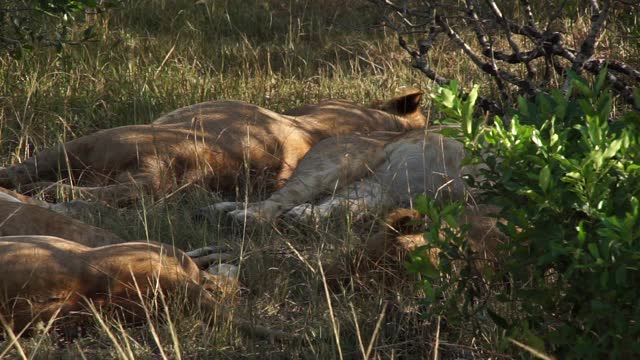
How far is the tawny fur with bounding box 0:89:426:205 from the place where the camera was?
5816mm

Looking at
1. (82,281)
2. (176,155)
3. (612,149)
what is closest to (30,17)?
(176,155)

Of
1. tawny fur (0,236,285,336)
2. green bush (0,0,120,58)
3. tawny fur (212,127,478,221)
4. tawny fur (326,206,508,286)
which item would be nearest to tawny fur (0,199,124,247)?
tawny fur (0,236,285,336)

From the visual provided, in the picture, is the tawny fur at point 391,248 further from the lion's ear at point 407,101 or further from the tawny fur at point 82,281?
the lion's ear at point 407,101

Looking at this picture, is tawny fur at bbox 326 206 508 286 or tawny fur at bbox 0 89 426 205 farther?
tawny fur at bbox 0 89 426 205

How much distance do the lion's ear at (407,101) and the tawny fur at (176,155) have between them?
0.68 m

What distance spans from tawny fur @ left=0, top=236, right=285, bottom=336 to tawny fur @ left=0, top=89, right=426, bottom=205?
156cm

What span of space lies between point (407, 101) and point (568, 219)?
12.1 feet

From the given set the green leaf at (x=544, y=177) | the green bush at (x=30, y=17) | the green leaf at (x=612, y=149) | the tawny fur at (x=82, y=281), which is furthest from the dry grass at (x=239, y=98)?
the green leaf at (x=612, y=149)

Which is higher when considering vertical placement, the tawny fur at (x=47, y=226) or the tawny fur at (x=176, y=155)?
the tawny fur at (x=47, y=226)

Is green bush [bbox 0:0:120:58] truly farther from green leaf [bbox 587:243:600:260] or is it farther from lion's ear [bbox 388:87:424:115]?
green leaf [bbox 587:243:600:260]

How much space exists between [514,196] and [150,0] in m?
7.02

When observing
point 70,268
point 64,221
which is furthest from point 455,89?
point 64,221

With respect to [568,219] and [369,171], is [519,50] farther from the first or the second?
[568,219]

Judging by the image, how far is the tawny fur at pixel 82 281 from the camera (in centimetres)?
376
